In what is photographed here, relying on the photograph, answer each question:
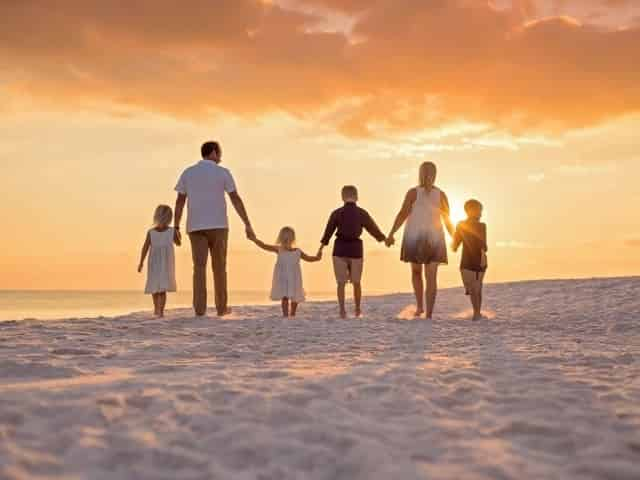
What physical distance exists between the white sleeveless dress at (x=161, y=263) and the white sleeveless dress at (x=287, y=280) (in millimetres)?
1783

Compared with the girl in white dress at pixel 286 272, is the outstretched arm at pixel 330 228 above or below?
above

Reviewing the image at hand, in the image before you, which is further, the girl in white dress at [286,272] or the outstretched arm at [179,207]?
the girl in white dress at [286,272]

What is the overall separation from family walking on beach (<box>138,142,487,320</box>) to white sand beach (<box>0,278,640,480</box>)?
12.2 ft

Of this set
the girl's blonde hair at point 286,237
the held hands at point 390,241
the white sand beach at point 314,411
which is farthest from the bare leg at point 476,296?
the white sand beach at point 314,411

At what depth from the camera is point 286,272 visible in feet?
37.3

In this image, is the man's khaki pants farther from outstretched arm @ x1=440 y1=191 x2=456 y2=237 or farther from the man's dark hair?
outstretched arm @ x1=440 y1=191 x2=456 y2=237

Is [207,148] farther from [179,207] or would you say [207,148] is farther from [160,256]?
[160,256]

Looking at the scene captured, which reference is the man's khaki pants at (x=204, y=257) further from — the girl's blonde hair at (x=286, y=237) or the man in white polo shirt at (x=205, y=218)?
the girl's blonde hair at (x=286, y=237)

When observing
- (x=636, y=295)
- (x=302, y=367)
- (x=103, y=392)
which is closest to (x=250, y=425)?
(x=103, y=392)

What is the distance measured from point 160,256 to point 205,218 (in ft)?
5.95

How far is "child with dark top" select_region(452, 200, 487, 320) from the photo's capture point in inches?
409

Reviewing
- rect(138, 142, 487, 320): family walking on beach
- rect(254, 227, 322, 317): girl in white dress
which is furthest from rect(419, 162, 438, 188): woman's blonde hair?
rect(254, 227, 322, 317): girl in white dress

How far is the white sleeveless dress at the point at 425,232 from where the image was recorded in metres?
10.3

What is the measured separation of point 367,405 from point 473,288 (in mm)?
7306
